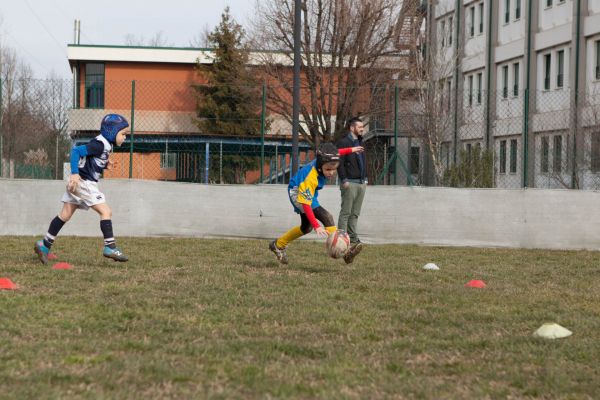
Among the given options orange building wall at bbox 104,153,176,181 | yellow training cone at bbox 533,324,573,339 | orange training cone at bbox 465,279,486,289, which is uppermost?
orange building wall at bbox 104,153,176,181

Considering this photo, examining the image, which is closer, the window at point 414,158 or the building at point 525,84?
the building at point 525,84

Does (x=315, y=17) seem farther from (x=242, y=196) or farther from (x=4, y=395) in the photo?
(x=4, y=395)

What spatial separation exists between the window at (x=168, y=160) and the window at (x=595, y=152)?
10738mm

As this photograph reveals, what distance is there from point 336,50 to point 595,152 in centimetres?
1580

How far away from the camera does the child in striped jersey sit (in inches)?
423

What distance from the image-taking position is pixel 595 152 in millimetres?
20406

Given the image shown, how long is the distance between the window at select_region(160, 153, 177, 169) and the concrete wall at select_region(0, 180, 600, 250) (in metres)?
6.51

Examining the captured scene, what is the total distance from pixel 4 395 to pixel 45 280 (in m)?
4.64

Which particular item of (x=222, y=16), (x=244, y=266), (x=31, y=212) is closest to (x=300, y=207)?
(x=244, y=266)

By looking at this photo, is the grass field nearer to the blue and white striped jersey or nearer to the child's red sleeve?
the child's red sleeve

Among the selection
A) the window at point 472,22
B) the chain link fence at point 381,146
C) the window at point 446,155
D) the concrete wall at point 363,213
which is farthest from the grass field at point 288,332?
the window at point 472,22

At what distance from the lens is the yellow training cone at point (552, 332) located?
21.3 feet

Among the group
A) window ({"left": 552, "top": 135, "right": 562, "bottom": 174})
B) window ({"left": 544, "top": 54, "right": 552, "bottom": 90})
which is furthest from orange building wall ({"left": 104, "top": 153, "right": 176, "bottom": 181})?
window ({"left": 544, "top": 54, "right": 552, "bottom": 90})

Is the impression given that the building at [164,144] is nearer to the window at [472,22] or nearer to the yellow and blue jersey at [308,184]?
the yellow and blue jersey at [308,184]
